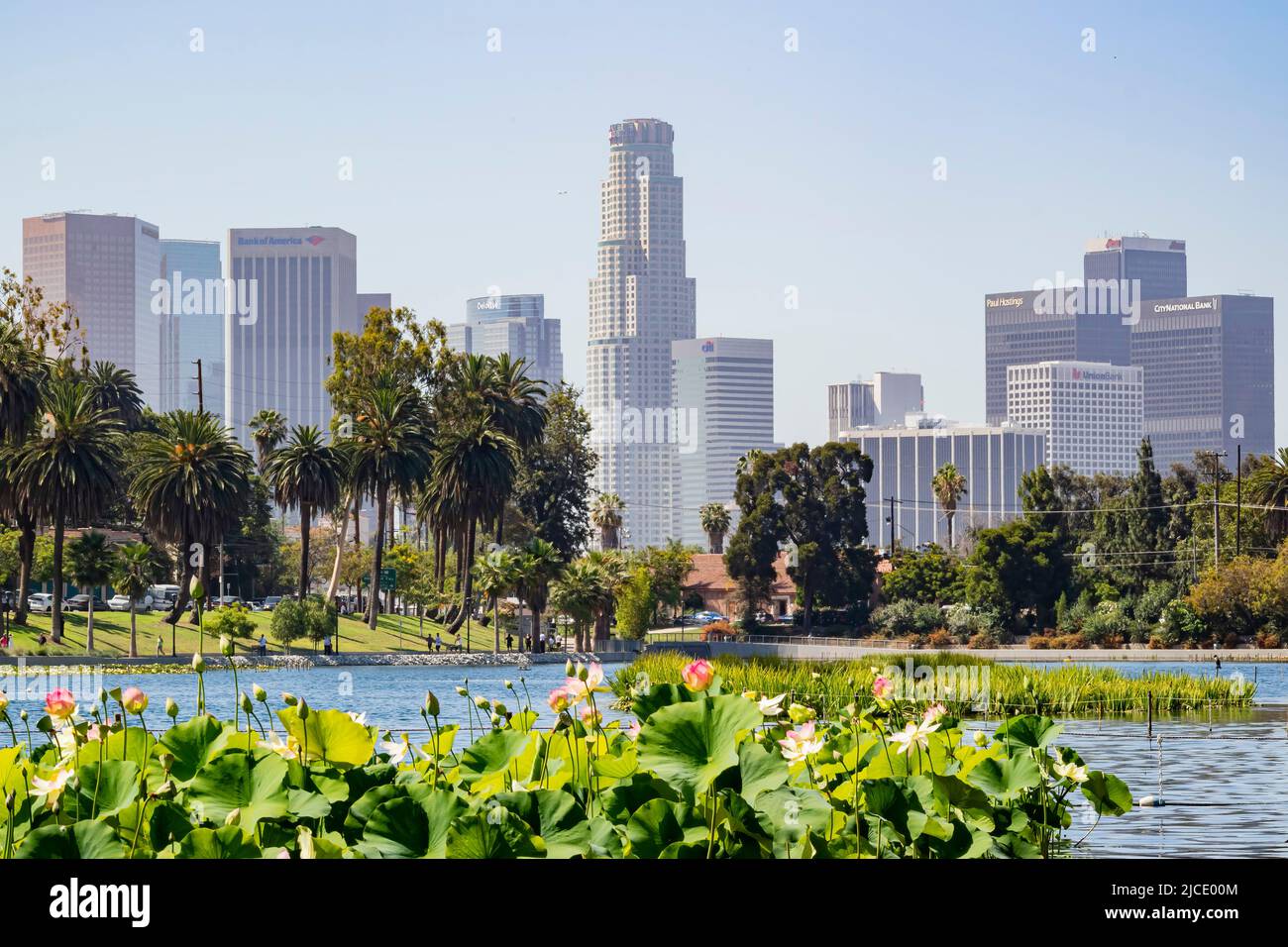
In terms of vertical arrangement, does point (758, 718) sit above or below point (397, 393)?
below

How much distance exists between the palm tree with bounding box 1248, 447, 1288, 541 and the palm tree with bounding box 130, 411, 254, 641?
53814mm

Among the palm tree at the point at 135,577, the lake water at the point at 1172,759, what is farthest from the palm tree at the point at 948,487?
the palm tree at the point at 135,577

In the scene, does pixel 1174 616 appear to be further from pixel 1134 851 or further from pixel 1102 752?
pixel 1134 851

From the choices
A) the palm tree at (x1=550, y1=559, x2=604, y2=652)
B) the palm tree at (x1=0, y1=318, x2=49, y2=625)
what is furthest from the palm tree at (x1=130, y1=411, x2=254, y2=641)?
the palm tree at (x1=550, y1=559, x2=604, y2=652)

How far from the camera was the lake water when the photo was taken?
14523 mm

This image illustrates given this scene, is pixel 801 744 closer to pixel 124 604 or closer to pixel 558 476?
pixel 124 604

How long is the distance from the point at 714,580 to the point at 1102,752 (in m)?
115

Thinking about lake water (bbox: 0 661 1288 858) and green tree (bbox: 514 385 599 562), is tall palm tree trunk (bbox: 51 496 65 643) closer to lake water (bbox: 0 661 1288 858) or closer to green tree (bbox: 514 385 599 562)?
lake water (bbox: 0 661 1288 858)

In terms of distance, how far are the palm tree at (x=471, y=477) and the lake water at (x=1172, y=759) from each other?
3370 cm

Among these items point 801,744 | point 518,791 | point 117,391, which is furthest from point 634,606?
point 518,791

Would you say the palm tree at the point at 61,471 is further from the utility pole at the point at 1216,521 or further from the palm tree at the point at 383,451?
the utility pole at the point at 1216,521

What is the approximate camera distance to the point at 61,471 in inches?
2955
